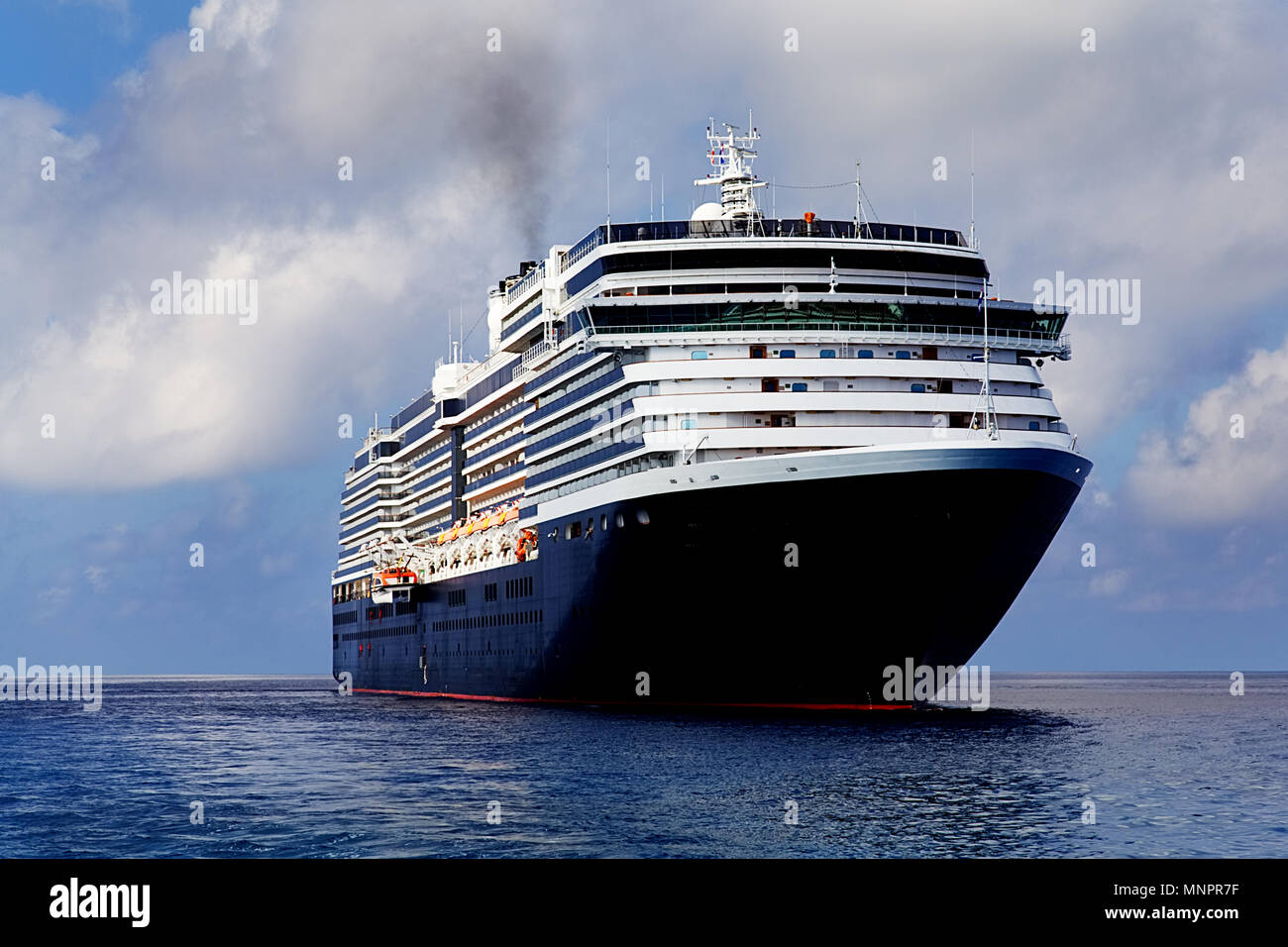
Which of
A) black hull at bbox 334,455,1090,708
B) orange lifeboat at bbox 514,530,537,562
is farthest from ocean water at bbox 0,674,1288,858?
orange lifeboat at bbox 514,530,537,562

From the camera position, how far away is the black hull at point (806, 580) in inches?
1976

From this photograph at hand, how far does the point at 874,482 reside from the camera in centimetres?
4966

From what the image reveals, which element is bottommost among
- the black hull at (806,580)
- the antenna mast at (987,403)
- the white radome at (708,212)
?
the black hull at (806,580)

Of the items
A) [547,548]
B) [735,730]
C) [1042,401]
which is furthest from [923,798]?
[547,548]

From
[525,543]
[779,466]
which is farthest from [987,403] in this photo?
[525,543]

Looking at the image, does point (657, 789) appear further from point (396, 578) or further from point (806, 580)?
point (396, 578)

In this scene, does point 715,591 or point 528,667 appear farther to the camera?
point 528,667

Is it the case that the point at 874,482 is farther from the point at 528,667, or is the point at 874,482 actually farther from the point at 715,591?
the point at 528,667

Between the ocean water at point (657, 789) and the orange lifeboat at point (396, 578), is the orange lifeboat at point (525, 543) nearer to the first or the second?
the ocean water at point (657, 789)

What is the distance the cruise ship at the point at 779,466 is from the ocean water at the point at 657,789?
2.68 m

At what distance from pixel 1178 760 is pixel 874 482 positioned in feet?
42.4

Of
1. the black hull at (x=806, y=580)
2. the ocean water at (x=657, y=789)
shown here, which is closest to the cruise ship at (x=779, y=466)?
the black hull at (x=806, y=580)

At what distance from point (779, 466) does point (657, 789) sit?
54.8 ft
